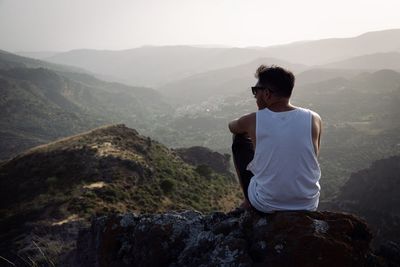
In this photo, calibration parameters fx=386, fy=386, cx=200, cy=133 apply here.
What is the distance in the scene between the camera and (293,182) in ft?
14.5

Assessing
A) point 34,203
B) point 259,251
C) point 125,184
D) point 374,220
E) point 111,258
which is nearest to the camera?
point 259,251

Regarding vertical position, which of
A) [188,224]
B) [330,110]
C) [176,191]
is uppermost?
[188,224]

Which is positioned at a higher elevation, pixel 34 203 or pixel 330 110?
pixel 34 203

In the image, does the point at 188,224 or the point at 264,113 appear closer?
the point at 264,113

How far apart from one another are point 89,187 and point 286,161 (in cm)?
2293

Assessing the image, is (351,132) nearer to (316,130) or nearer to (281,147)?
(316,130)

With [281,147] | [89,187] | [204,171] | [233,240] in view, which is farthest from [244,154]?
[204,171]

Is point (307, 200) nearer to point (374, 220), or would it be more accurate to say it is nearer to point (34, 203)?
point (34, 203)

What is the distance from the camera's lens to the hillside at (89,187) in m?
19.7

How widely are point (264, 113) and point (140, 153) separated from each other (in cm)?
3399

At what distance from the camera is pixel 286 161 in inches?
172

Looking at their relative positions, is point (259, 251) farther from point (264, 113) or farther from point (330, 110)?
point (330, 110)

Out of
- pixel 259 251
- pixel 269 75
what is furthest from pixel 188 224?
pixel 269 75

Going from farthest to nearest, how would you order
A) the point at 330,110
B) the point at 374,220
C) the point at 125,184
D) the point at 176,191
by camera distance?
the point at 330,110
the point at 374,220
the point at 176,191
the point at 125,184
